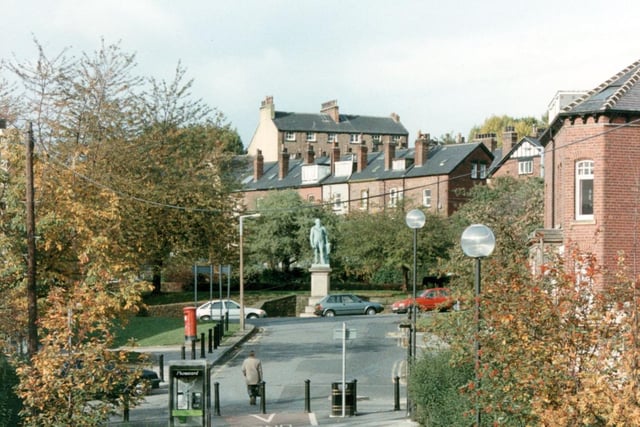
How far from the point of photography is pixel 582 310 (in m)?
13.3

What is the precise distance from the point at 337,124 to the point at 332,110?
1.87 metres

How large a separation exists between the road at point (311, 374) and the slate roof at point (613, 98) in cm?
987

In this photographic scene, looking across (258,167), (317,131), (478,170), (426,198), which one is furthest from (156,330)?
(317,131)

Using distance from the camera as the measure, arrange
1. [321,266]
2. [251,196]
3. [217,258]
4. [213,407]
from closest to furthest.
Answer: [213,407], [217,258], [321,266], [251,196]

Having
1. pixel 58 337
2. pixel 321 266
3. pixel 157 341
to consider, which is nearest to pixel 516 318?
pixel 58 337

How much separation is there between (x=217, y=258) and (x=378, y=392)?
861 inches

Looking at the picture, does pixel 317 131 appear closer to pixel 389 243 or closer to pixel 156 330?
pixel 389 243

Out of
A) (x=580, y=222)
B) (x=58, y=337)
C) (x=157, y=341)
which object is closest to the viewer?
(x=58, y=337)

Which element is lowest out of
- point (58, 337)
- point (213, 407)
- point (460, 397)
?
point (213, 407)

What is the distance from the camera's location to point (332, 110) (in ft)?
383

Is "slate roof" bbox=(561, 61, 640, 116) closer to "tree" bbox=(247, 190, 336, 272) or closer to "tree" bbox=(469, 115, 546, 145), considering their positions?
"tree" bbox=(247, 190, 336, 272)

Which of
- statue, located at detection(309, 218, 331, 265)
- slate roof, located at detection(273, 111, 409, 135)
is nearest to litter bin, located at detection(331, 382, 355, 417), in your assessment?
statue, located at detection(309, 218, 331, 265)

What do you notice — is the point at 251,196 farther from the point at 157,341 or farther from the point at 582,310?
the point at 582,310

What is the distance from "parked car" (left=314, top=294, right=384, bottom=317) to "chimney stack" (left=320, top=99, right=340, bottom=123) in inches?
2595
